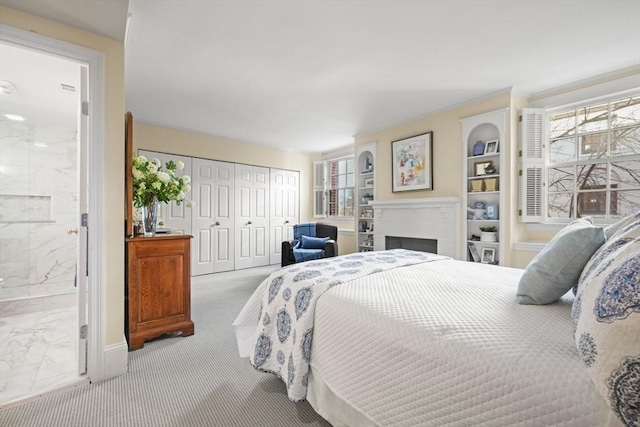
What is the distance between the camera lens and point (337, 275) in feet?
5.48

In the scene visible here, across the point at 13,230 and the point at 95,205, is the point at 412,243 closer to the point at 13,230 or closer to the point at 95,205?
the point at 95,205

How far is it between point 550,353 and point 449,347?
0.27 meters

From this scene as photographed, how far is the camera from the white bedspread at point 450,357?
29.4 inches

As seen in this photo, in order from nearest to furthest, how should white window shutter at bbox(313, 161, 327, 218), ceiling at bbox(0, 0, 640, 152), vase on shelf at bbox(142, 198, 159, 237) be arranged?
ceiling at bbox(0, 0, 640, 152)
vase on shelf at bbox(142, 198, 159, 237)
white window shutter at bbox(313, 161, 327, 218)

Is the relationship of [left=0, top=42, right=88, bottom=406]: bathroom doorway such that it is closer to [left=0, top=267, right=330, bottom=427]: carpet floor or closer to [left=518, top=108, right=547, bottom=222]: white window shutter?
[left=0, top=267, right=330, bottom=427]: carpet floor

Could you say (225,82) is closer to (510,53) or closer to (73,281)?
(510,53)

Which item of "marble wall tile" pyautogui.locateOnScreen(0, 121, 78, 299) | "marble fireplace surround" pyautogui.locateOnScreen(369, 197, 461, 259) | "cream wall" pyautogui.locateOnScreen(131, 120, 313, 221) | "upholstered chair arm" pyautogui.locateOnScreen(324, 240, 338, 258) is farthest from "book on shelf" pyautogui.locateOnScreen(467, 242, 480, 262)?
"marble wall tile" pyautogui.locateOnScreen(0, 121, 78, 299)

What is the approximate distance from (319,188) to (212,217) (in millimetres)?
2397

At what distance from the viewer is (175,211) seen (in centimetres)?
465

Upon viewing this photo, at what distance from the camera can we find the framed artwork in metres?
3.98

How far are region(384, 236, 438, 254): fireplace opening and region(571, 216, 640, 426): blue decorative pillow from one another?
334 cm

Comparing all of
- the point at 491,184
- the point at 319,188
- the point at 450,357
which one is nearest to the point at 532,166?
the point at 491,184

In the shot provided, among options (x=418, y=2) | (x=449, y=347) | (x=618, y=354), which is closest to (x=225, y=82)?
(x=418, y=2)

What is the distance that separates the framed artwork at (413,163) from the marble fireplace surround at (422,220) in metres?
0.26
